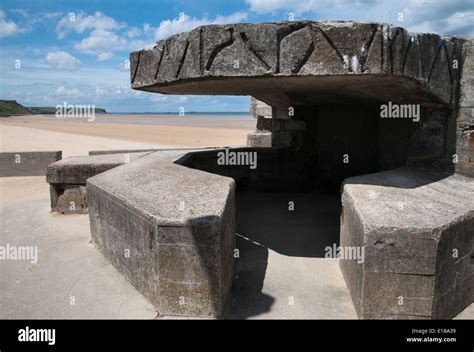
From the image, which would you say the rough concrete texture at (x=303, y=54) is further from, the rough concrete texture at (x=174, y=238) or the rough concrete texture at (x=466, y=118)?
the rough concrete texture at (x=174, y=238)

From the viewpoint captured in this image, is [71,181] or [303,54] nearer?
[303,54]

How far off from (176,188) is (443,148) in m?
2.85

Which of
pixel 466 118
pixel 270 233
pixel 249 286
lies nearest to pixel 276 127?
pixel 270 233

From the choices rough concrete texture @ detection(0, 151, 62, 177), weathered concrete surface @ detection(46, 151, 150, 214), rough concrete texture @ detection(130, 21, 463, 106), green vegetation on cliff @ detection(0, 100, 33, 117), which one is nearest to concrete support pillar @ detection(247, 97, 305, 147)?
weathered concrete surface @ detection(46, 151, 150, 214)

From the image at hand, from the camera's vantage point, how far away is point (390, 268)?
106 inches

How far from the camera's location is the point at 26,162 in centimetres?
826

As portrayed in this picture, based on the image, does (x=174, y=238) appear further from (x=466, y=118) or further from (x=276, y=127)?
(x=276, y=127)

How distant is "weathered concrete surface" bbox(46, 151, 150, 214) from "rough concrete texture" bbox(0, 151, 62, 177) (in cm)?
276

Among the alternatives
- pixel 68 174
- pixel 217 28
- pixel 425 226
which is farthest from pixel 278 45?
pixel 68 174

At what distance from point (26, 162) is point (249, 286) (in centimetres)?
668

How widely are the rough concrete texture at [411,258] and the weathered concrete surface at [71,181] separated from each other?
379cm

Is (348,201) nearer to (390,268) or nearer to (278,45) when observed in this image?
(390,268)

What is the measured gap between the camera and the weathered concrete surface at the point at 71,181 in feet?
18.3

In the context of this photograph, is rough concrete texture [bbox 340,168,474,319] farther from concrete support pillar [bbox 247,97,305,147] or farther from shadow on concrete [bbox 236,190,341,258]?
concrete support pillar [bbox 247,97,305,147]
